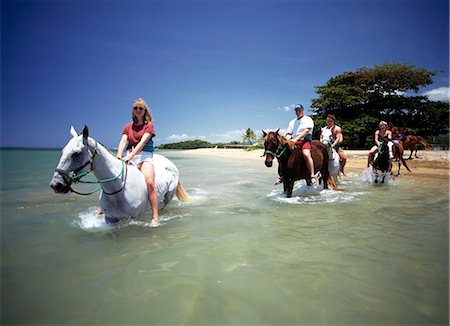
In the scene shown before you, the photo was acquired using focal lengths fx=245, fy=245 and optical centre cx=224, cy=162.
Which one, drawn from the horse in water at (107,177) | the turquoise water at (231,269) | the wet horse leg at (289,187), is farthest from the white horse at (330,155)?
the horse in water at (107,177)

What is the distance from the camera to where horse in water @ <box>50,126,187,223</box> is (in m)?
3.39

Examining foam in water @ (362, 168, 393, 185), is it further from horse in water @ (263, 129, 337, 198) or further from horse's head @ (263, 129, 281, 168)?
horse's head @ (263, 129, 281, 168)

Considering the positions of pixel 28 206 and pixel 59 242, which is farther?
pixel 28 206

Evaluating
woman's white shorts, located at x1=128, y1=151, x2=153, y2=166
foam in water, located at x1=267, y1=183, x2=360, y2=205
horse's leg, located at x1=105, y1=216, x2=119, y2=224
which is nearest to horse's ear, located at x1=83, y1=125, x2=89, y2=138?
woman's white shorts, located at x1=128, y1=151, x2=153, y2=166

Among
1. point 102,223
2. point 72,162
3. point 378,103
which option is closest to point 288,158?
point 102,223

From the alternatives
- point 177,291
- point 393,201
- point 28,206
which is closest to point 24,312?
point 177,291

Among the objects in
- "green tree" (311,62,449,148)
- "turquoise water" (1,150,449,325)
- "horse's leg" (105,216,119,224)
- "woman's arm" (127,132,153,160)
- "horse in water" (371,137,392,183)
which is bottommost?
"turquoise water" (1,150,449,325)

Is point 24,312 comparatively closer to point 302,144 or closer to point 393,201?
point 302,144

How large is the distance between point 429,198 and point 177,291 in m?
7.72

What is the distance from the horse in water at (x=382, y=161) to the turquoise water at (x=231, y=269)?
15.9 ft

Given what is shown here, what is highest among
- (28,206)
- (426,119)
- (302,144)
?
(426,119)

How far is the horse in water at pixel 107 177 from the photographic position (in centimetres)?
339

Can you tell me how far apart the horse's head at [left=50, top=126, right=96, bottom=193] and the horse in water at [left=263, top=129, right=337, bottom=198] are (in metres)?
4.27

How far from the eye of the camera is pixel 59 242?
13.0 feet
